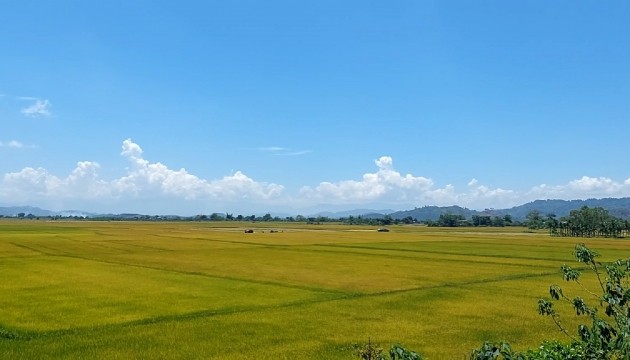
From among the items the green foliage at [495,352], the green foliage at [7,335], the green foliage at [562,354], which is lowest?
the green foliage at [7,335]

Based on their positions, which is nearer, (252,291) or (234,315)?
(234,315)

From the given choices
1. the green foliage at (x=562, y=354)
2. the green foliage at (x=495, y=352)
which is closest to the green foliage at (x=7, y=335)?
the green foliage at (x=562, y=354)

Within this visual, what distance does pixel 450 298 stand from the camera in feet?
83.4

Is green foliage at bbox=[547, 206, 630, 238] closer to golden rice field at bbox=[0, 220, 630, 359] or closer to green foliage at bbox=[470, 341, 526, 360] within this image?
golden rice field at bbox=[0, 220, 630, 359]

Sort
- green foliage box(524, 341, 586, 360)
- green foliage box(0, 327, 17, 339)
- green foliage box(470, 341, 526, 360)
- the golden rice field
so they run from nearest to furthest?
green foliage box(470, 341, 526, 360)
green foliage box(524, 341, 586, 360)
the golden rice field
green foliage box(0, 327, 17, 339)

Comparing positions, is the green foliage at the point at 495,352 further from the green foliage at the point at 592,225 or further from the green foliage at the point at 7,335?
the green foliage at the point at 592,225

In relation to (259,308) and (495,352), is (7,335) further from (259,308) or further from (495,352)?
(495,352)

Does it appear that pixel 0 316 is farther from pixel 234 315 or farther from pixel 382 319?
pixel 382 319

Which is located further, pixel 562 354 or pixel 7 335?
pixel 7 335

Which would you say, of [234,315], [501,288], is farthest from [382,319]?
[501,288]

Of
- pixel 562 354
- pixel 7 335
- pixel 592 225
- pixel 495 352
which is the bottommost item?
pixel 7 335

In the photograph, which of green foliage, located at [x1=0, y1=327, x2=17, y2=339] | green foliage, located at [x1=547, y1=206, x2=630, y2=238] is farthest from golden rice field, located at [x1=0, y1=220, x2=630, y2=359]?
green foliage, located at [x1=547, y1=206, x2=630, y2=238]

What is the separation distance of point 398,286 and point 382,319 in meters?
9.27

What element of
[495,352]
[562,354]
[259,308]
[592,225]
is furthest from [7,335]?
[592,225]
